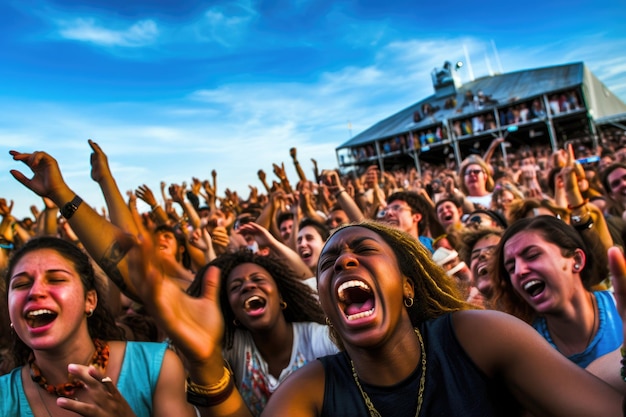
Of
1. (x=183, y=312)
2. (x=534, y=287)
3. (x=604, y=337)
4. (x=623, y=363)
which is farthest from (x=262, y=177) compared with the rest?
(x=623, y=363)

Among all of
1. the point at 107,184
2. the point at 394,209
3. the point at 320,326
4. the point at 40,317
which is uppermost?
the point at 107,184

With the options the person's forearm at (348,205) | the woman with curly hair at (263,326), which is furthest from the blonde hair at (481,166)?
the woman with curly hair at (263,326)

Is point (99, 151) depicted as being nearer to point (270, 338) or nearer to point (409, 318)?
point (270, 338)

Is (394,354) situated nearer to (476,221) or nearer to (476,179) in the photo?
(476,221)

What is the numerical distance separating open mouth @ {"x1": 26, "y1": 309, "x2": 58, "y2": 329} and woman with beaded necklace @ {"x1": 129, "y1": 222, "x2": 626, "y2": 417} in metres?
0.67

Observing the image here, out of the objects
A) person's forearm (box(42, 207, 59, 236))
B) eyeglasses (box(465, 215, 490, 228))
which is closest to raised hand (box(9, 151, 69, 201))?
eyeglasses (box(465, 215, 490, 228))

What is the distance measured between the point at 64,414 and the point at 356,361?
4.04ft

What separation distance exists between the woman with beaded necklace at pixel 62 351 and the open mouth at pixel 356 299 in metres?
0.87

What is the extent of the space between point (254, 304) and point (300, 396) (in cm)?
123

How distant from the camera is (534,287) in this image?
7.84ft

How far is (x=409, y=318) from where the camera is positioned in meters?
1.78

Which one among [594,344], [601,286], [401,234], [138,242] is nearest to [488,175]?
[601,286]

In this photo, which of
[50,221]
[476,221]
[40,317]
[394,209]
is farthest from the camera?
[50,221]

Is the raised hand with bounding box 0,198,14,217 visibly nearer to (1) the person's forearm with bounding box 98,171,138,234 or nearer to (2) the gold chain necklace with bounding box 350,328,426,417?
(1) the person's forearm with bounding box 98,171,138,234
